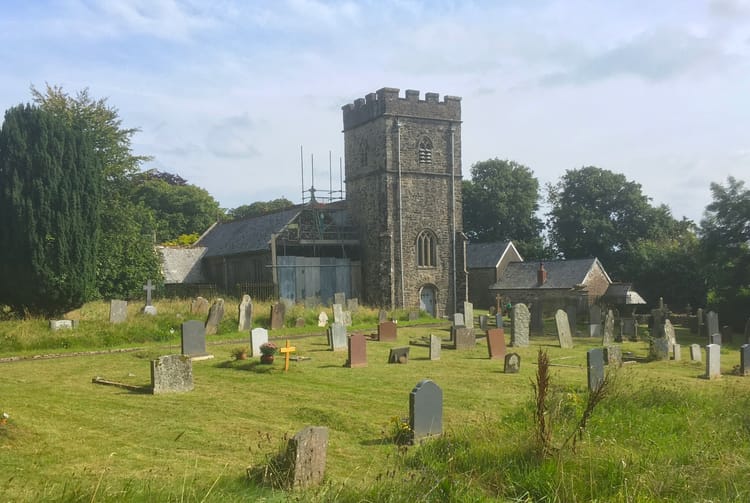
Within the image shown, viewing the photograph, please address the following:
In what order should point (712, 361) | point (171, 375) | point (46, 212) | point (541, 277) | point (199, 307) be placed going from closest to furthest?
1. point (171, 375)
2. point (712, 361)
3. point (46, 212)
4. point (199, 307)
5. point (541, 277)

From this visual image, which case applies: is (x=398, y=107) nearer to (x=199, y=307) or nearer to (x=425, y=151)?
(x=425, y=151)

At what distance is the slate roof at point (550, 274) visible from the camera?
4194 cm

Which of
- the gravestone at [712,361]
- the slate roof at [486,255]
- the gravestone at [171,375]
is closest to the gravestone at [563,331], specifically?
the gravestone at [712,361]

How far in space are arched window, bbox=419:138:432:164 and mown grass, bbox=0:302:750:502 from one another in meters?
23.9

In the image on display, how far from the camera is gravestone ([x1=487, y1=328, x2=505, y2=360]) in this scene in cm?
1908

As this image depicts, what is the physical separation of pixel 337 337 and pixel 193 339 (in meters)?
4.12

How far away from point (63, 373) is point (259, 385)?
183 inches

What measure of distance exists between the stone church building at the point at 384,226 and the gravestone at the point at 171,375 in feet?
76.8

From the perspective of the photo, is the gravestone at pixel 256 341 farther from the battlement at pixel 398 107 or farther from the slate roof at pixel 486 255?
the slate roof at pixel 486 255

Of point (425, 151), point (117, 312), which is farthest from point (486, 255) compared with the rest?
point (117, 312)

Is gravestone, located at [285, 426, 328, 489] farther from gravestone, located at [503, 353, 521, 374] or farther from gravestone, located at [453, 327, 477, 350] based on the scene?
gravestone, located at [453, 327, 477, 350]

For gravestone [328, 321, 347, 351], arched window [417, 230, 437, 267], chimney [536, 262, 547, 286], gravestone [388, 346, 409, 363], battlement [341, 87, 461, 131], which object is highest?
battlement [341, 87, 461, 131]

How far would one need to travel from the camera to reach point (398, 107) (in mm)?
39062

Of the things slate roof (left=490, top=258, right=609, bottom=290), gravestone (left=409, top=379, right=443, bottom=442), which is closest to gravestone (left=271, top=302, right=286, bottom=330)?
gravestone (left=409, top=379, right=443, bottom=442)
